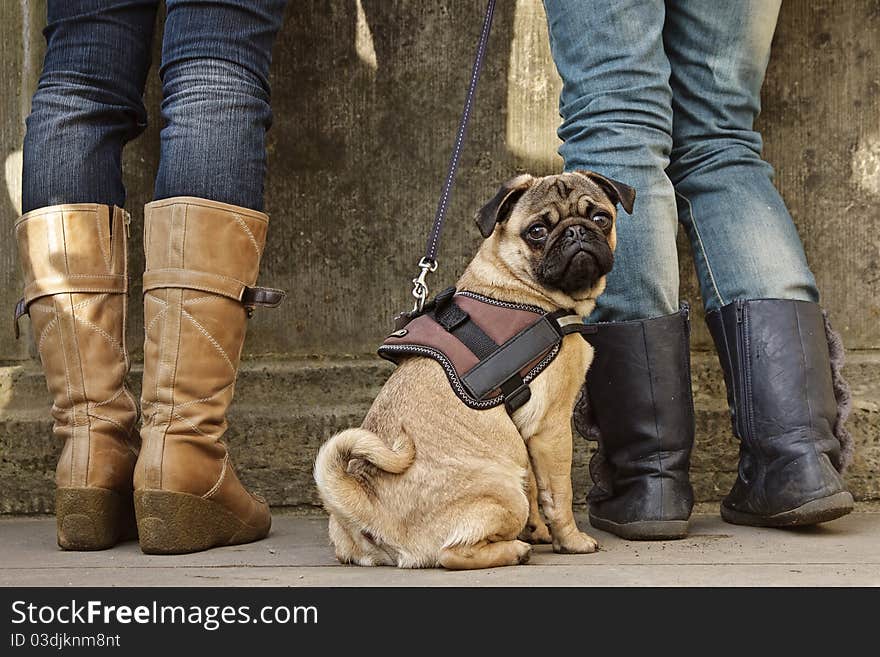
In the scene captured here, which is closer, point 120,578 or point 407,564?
point 120,578

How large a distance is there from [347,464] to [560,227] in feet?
2.60

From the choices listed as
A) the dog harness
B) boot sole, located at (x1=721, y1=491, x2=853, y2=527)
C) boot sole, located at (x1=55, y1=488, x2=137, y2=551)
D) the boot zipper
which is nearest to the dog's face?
the dog harness

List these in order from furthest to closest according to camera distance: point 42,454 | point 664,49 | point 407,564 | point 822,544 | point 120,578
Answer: point 42,454 → point 664,49 → point 822,544 → point 407,564 → point 120,578

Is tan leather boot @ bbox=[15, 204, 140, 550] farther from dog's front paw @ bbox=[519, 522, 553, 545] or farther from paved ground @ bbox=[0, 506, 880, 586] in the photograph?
dog's front paw @ bbox=[519, 522, 553, 545]

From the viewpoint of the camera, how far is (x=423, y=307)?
2494 millimetres

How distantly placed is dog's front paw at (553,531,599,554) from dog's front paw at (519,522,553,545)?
0.17 metres

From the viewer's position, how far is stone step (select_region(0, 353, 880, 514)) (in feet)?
10.4

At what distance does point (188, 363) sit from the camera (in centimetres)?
240

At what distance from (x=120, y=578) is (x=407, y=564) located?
2.09 ft

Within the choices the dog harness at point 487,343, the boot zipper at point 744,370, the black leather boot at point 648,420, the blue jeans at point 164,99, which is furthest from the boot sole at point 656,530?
the blue jeans at point 164,99

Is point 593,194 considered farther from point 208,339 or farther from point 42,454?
point 42,454

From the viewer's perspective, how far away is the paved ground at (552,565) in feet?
6.56

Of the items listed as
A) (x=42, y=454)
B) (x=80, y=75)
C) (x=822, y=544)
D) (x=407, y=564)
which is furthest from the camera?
(x=42, y=454)

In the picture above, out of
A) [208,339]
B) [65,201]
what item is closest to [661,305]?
[208,339]
